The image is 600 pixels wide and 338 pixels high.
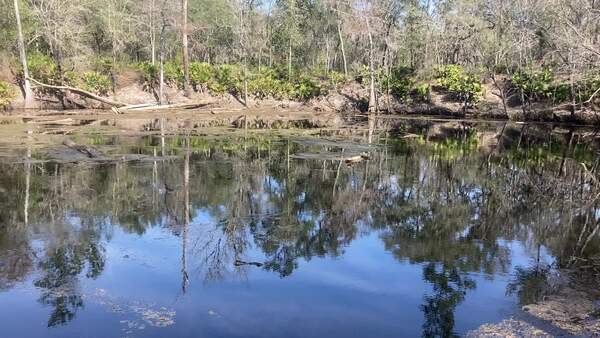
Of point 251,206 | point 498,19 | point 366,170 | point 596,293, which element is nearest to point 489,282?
point 596,293

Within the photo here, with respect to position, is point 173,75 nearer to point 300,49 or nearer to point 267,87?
point 267,87

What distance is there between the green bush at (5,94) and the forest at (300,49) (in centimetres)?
6

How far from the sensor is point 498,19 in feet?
110

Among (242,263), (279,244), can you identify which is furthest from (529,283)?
(242,263)

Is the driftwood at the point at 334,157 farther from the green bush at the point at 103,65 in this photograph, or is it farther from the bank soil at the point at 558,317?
the green bush at the point at 103,65

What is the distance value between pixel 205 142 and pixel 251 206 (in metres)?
9.49

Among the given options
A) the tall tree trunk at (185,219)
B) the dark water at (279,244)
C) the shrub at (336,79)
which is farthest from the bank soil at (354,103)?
the tall tree trunk at (185,219)

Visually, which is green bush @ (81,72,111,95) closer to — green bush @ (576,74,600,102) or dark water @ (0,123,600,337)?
dark water @ (0,123,600,337)

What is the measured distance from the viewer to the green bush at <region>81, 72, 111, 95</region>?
111 feet

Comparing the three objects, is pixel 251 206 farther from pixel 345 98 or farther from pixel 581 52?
pixel 345 98

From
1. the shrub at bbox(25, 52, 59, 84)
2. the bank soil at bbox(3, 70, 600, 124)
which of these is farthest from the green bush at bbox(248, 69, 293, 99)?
the shrub at bbox(25, 52, 59, 84)

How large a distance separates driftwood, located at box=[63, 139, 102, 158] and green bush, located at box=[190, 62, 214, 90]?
19.0 m

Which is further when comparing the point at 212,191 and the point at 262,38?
the point at 262,38

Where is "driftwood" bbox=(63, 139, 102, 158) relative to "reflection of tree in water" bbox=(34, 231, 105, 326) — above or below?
above
